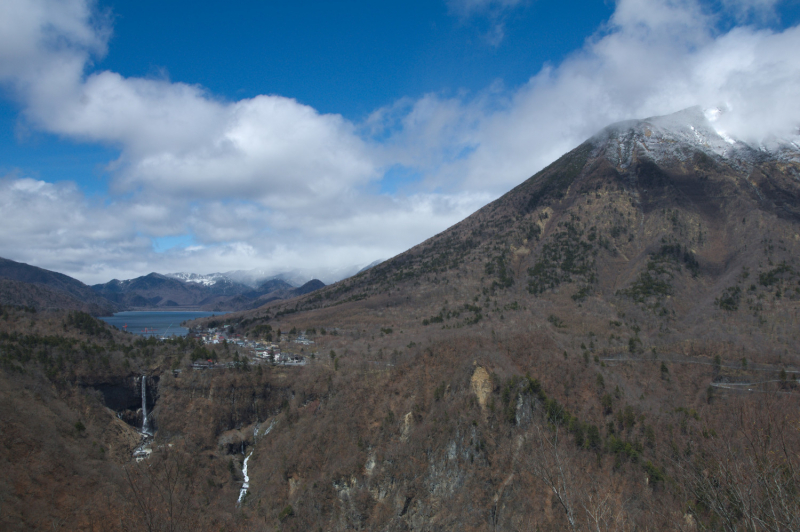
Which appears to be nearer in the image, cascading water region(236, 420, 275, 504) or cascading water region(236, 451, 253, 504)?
cascading water region(236, 451, 253, 504)

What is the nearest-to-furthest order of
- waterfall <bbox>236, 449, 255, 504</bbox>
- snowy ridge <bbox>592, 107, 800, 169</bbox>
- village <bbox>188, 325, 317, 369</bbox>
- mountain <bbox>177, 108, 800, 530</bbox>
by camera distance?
mountain <bbox>177, 108, 800, 530</bbox> → waterfall <bbox>236, 449, 255, 504</bbox> → village <bbox>188, 325, 317, 369</bbox> → snowy ridge <bbox>592, 107, 800, 169</bbox>

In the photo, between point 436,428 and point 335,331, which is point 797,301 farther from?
point 335,331

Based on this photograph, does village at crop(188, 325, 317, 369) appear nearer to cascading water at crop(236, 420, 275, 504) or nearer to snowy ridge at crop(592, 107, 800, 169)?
cascading water at crop(236, 420, 275, 504)

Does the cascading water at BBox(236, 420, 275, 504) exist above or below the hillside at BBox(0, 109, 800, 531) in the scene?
below

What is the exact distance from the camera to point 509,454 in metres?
61.3

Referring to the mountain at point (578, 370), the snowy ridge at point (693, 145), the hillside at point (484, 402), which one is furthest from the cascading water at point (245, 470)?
the snowy ridge at point (693, 145)

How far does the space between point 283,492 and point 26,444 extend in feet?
118

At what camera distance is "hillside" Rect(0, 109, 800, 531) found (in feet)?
139

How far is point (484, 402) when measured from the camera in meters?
67.6

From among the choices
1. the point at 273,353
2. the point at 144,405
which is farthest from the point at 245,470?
the point at 273,353

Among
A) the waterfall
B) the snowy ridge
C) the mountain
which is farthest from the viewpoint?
the snowy ridge


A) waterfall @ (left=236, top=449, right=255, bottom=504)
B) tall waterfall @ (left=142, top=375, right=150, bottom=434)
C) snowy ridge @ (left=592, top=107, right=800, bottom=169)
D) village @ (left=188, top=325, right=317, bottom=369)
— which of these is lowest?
waterfall @ (left=236, top=449, right=255, bottom=504)

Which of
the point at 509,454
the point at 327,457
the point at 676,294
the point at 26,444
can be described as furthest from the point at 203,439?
the point at 676,294

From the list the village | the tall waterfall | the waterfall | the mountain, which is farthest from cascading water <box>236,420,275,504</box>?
the tall waterfall
